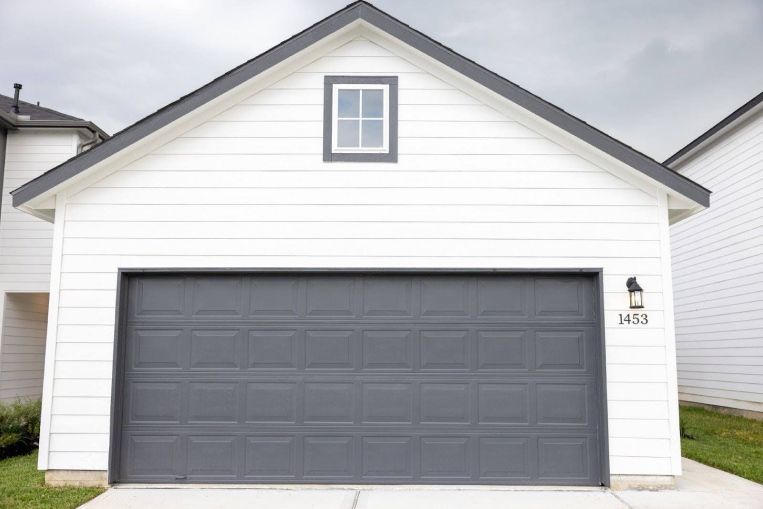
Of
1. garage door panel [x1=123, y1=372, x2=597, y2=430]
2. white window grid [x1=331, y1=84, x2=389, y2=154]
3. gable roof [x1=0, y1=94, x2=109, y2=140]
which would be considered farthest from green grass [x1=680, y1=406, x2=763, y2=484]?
gable roof [x1=0, y1=94, x2=109, y2=140]

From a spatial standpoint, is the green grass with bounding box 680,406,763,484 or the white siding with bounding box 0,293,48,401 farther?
the white siding with bounding box 0,293,48,401

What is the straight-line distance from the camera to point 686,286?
52.6ft

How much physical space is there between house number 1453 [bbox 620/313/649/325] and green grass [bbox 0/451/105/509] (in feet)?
19.8

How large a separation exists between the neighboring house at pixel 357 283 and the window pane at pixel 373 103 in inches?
1.1

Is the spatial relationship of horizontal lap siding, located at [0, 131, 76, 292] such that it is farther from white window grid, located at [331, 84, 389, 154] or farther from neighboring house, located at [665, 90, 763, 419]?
neighboring house, located at [665, 90, 763, 419]

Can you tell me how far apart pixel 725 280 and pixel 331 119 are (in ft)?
33.4

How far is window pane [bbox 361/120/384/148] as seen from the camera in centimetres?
793

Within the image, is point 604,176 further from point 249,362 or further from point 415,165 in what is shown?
point 249,362

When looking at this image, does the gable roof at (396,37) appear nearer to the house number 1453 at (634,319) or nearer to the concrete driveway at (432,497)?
the house number 1453 at (634,319)

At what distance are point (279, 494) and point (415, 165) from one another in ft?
13.0

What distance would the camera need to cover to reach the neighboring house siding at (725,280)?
12945 mm

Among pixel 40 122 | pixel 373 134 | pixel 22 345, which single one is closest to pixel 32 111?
pixel 40 122

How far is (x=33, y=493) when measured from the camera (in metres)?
7.07

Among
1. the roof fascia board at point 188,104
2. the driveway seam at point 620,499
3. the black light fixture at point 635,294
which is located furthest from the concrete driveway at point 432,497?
the roof fascia board at point 188,104
